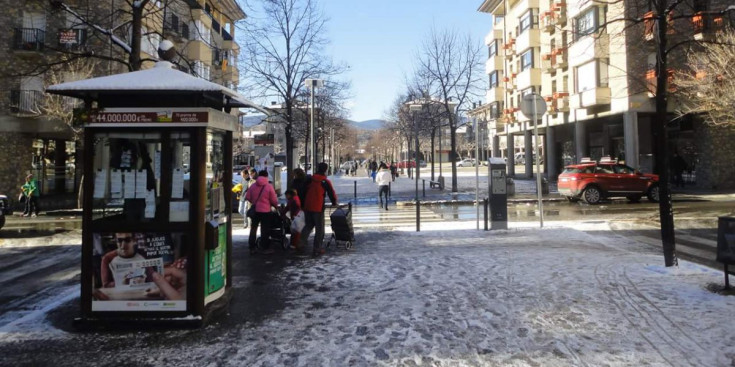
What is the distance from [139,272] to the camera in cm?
488

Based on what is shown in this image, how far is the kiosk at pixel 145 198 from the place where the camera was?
15.9 feet

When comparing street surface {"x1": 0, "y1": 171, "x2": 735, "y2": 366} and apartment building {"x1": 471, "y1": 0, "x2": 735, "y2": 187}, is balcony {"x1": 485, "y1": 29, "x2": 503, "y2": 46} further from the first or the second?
street surface {"x1": 0, "y1": 171, "x2": 735, "y2": 366}

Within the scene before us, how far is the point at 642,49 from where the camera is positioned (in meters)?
25.7

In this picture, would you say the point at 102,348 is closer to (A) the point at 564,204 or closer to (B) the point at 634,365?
(B) the point at 634,365

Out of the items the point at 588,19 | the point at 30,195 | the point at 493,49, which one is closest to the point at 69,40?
the point at 30,195

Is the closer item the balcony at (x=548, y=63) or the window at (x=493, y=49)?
the balcony at (x=548, y=63)

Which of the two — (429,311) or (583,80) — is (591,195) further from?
(429,311)

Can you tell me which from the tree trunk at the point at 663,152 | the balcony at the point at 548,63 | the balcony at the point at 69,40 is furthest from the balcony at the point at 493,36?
the tree trunk at the point at 663,152

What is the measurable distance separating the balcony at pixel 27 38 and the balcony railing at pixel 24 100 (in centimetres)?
214

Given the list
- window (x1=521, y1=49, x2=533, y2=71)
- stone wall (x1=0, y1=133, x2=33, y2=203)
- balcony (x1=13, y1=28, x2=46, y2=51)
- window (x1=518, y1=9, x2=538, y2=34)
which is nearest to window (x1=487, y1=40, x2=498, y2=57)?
window (x1=518, y1=9, x2=538, y2=34)

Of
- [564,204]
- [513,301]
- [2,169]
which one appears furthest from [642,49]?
[2,169]

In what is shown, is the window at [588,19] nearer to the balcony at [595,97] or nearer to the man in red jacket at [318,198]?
the balcony at [595,97]

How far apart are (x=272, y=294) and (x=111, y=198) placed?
2343 millimetres

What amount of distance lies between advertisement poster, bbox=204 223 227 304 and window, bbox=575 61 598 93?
2737 centimetres
